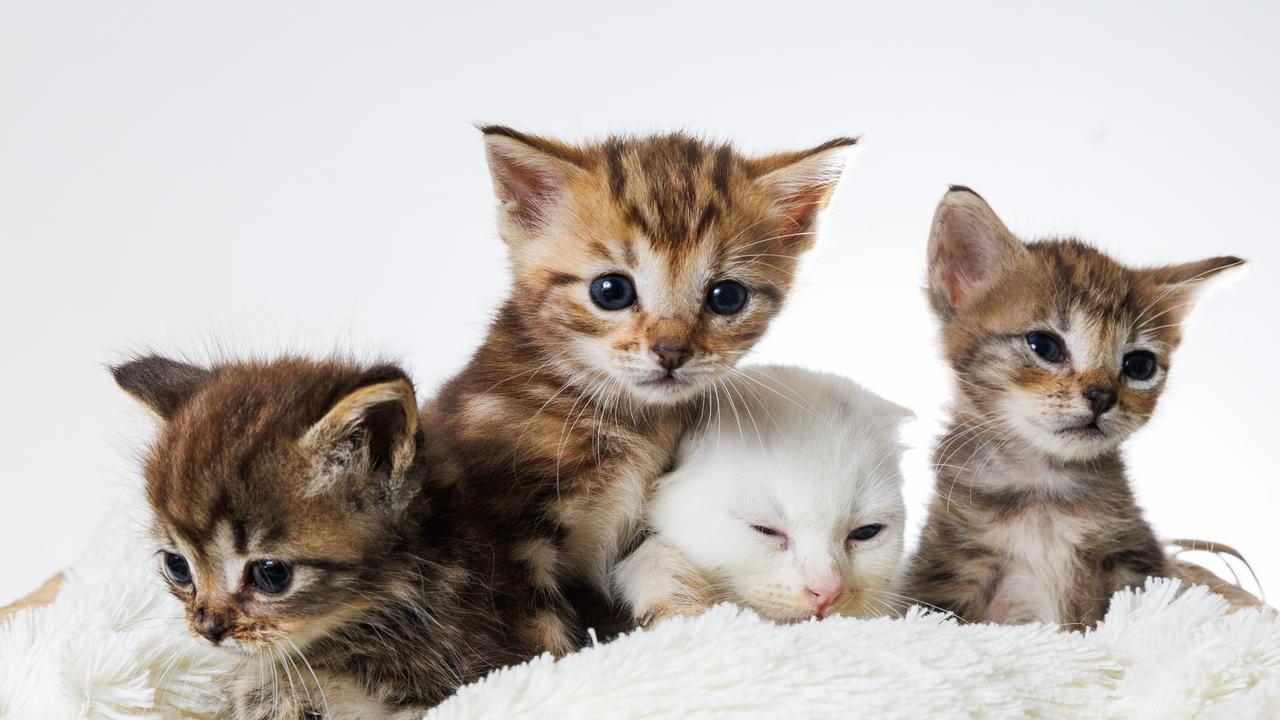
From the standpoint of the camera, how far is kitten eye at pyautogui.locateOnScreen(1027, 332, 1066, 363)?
6.11ft

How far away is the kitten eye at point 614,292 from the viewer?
5.79 feet

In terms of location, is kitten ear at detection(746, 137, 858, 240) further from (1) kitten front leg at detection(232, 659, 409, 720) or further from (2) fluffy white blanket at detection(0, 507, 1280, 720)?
(1) kitten front leg at detection(232, 659, 409, 720)

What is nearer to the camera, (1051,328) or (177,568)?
(177,568)

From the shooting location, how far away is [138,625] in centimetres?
172

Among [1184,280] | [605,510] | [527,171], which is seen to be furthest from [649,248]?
[1184,280]

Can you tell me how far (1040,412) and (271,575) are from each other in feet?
4.08

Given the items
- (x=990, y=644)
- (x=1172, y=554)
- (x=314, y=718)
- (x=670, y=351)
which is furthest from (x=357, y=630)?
(x=1172, y=554)

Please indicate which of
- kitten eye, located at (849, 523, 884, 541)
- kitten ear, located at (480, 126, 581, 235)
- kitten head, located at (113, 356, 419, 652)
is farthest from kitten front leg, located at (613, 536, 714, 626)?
kitten ear, located at (480, 126, 581, 235)

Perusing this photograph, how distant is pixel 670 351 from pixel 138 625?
0.95 m

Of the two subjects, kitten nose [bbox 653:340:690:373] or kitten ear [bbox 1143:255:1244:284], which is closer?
kitten nose [bbox 653:340:690:373]

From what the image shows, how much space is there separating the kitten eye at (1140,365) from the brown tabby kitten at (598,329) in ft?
2.01

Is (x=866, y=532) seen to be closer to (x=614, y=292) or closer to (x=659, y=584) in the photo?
(x=659, y=584)

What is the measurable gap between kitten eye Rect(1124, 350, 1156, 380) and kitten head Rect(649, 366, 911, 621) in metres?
0.43

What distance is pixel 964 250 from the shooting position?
2.05 m
